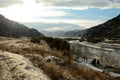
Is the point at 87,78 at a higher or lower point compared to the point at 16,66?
lower

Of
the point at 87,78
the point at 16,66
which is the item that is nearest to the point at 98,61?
the point at 87,78

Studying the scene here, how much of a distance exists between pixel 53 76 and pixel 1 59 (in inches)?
148

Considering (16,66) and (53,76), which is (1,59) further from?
(53,76)

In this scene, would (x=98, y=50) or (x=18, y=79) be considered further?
(x=98, y=50)

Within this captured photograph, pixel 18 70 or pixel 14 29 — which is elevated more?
pixel 14 29

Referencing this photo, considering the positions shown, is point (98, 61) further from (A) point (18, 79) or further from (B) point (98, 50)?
(A) point (18, 79)

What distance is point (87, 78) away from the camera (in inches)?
635

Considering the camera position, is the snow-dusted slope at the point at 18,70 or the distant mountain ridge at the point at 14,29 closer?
the snow-dusted slope at the point at 18,70

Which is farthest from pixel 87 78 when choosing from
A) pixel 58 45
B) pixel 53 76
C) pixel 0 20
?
pixel 0 20

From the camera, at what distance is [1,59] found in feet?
50.7

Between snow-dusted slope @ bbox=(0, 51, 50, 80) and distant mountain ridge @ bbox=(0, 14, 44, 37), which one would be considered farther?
distant mountain ridge @ bbox=(0, 14, 44, 37)

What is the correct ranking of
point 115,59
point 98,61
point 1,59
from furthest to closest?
point 98,61
point 115,59
point 1,59

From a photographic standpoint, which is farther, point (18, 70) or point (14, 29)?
point (14, 29)

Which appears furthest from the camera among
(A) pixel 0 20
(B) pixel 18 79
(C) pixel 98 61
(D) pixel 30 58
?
(A) pixel 0 20
